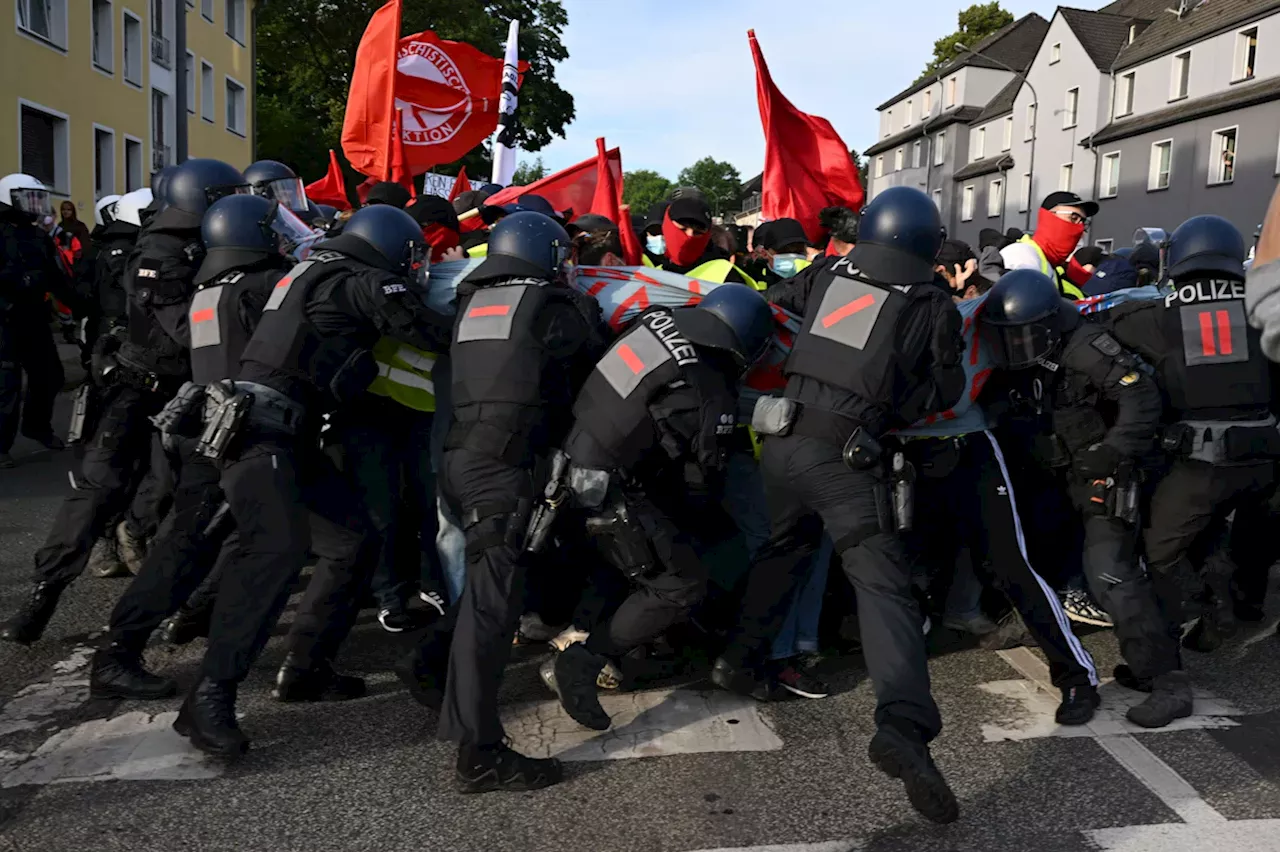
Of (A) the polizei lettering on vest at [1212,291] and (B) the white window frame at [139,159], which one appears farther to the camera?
(B) the white window frame at [139,159]

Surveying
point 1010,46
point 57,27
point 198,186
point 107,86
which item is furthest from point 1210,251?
point 1010,46

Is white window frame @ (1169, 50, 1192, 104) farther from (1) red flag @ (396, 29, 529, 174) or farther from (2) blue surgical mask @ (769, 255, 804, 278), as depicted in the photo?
(2) blue surgical mask @ (769, 255, 804, 278)

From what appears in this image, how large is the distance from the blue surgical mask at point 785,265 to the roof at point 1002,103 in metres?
46.2

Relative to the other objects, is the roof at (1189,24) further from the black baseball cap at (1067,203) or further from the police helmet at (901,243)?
the police helmet at (901,243)

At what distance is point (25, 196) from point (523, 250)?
5.90 metres

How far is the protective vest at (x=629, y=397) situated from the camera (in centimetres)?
400

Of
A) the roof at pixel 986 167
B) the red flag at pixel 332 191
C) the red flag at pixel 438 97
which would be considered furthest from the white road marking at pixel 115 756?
the roof at pixel 986 167

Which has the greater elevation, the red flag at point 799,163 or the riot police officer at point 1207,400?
the red flag at point 799,163

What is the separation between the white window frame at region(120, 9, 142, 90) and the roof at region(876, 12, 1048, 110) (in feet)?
132

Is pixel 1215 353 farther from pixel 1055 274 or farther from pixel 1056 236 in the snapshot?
pixel 1056 236

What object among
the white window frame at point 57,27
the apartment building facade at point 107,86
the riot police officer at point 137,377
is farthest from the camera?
the white window frame at point 57,27

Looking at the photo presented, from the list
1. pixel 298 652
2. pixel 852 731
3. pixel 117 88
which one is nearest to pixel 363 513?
pixel 298 652

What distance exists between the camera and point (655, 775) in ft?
12.5

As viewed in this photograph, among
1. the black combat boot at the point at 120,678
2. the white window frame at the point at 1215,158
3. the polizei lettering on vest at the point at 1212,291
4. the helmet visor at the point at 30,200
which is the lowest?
the black combat boot at the point at 120,678
